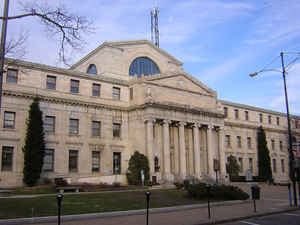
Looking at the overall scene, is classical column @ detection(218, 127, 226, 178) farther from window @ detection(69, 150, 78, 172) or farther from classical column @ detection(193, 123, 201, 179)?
window @ detection(69, 150, 78, 172)

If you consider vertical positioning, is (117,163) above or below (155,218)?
above

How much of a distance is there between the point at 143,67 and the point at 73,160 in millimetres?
22187

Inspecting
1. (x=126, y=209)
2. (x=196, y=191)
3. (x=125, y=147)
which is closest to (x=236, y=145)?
(x=125, y=147)

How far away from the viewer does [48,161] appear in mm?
38656

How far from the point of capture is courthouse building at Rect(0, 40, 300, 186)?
3762 centimetres

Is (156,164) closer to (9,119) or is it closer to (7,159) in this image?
(7,159)

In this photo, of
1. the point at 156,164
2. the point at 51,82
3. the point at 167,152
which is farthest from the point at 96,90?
the point at 156,164

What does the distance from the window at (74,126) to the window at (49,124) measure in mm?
2326

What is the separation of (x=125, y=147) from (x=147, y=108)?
21.1 feet

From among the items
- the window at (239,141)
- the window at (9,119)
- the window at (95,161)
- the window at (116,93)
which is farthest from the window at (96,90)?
the window at (239,141)

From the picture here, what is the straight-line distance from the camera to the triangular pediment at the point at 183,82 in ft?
155

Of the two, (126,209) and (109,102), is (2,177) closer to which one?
(109,102)

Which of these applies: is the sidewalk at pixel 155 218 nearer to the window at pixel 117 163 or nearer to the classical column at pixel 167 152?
the classical column at pixel 167 152

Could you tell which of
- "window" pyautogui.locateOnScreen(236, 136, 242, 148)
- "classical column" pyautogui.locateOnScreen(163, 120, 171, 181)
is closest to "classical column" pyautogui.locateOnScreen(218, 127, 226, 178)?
"classical column" pyautogui.locateOnScreen(163, 120, 171, 181)
